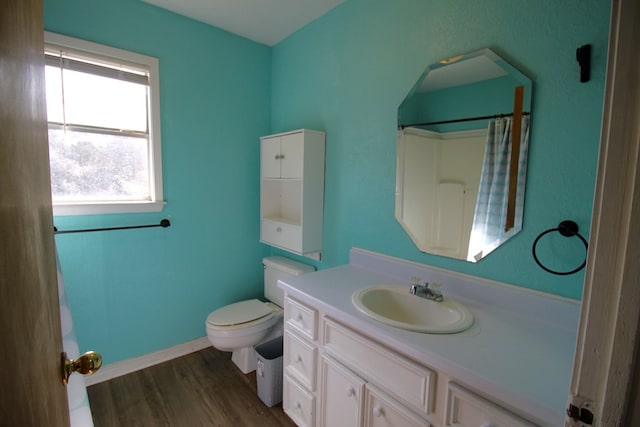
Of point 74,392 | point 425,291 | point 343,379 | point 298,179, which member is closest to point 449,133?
point 425,291

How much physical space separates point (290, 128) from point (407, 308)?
164 centimetres

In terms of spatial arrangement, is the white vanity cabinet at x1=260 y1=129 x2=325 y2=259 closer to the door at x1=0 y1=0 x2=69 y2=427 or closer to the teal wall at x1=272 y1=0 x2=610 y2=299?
the teal wall at x1=272 y1=0 x2=610 y2=299

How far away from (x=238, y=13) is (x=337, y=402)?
241 centimetres

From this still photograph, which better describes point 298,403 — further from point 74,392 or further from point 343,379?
point 74,392

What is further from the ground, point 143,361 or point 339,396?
point 339,396

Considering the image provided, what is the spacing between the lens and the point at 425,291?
4.49 ft

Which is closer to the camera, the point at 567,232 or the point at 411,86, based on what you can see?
the point at 567,232

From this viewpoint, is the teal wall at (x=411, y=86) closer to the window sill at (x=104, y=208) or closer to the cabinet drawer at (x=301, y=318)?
the cabinet drawer at (x=301, y=318)

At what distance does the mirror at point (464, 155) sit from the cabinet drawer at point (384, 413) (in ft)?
2.32

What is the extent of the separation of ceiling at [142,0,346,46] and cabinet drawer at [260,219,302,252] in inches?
57.4

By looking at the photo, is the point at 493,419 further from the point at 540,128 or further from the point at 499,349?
the point at 540,128

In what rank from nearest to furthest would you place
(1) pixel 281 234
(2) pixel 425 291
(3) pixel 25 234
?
(3) pixel 25 234, (2) pixel 425 291, (1) pixel 281 234

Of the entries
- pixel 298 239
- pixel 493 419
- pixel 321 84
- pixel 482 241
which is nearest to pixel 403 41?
pixel 321 84

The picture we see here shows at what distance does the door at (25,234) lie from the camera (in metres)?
0.36
